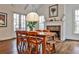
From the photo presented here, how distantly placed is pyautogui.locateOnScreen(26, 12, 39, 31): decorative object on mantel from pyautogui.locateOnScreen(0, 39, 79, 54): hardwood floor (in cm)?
49

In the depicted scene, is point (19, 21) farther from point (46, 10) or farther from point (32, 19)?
point (46, 10)

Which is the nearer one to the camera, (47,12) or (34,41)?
(47,12)

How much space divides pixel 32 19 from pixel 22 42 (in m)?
0.63

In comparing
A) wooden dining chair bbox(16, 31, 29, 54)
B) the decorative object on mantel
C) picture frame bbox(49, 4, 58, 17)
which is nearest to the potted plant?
the decorative object on mantel

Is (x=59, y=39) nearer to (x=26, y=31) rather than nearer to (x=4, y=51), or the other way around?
(x=26, y=31)

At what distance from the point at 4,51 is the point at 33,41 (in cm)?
66

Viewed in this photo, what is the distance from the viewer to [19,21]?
8.67 ft

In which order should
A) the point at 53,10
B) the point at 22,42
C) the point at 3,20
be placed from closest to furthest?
the point at 53,10 < the point at 3,20 < the point at 22,42

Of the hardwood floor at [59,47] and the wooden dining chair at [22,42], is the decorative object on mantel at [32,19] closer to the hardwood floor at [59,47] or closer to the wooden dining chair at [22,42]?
the wooden dining chair at [22,42]

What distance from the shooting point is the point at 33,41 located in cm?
276

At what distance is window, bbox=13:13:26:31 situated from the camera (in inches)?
102

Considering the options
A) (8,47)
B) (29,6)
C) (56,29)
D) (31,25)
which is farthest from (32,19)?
(8,47)
